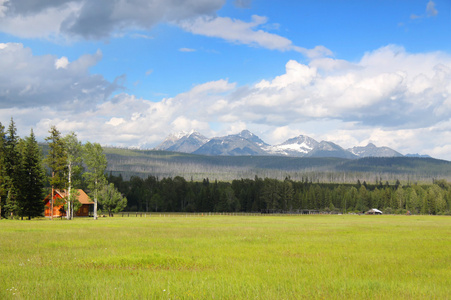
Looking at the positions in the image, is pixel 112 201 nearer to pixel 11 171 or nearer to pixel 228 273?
pixel 11 171

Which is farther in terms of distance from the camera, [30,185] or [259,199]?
[259,199]

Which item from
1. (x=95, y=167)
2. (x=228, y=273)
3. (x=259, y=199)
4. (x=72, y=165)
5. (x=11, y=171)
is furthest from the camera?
(x=259, y=199)

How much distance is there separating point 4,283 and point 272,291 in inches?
396

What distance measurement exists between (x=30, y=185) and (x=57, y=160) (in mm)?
6473

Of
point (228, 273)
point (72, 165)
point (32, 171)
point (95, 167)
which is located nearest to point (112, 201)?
point (95, 167)

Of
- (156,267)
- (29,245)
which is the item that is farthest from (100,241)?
(156,267)

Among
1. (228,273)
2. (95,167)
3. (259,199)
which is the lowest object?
(259,199)

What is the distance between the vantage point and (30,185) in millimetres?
61406

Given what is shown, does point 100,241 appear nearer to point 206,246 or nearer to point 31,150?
point 206,246

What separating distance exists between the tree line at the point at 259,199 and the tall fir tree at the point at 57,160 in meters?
88.7

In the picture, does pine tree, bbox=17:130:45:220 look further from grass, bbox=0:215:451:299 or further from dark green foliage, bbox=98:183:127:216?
grass, bbox=0:215:451:299

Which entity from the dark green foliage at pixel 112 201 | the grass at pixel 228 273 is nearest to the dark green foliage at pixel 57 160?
the dark green foliage at pixel 112 201

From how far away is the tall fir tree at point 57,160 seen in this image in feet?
211

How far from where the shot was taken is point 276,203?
163125 mm
